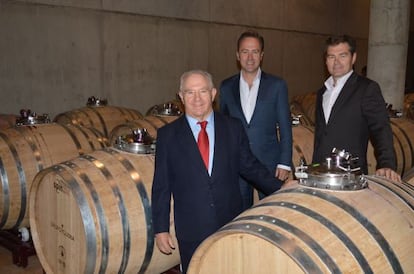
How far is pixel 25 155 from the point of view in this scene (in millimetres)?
3732

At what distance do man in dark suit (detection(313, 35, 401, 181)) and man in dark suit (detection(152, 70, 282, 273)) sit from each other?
0.62m

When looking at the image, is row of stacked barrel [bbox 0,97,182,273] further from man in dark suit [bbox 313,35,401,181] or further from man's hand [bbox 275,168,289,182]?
man in dark suit [bbox 313,35,401,181]

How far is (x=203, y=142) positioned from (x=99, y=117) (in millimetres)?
3824

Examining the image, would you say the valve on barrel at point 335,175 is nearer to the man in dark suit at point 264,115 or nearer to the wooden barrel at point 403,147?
the man in dark suit at point 264,115

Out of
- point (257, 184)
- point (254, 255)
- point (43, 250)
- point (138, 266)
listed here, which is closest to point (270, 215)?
point (254, 255)

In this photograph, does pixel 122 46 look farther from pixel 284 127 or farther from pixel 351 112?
pixel 351 112

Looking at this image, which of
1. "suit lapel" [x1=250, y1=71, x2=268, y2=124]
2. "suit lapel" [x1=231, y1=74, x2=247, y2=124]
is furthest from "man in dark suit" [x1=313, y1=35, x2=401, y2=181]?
"suit lapel" [x1=231, y1=74, x2=247, y2=124]

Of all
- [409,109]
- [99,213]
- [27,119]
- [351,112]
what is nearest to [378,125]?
[351,112]

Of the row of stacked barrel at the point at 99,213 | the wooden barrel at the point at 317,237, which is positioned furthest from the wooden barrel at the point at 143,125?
the wooden barrel at the point at 317,237

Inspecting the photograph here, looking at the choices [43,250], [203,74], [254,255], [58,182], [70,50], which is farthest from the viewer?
[70,50]

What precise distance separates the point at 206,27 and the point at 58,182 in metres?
6.93

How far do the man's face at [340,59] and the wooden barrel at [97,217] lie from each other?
131cm

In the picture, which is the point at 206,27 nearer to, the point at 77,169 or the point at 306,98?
the point at 306,98

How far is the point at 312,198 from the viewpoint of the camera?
1944mm
